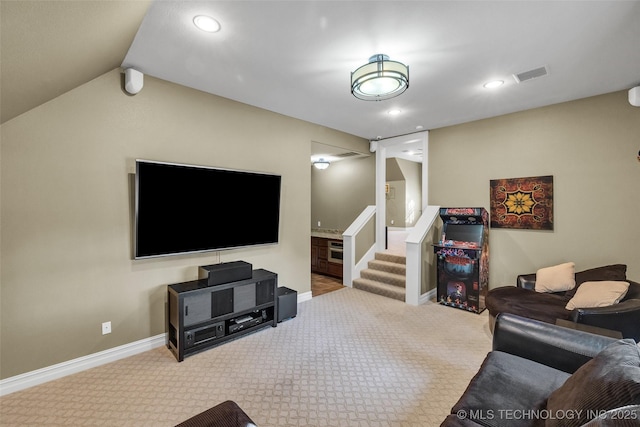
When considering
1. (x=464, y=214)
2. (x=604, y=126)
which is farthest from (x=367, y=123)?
(x=604, y=126)

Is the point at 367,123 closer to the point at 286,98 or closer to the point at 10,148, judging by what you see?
the point at 286,98

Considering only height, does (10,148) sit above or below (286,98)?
below

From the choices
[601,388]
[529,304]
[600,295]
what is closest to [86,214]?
[601,388]

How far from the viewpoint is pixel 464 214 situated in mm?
4188

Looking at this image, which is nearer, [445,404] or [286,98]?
[445,404]

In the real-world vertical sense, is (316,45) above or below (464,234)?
above

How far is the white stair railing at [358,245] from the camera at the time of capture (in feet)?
17.6

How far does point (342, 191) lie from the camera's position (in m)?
6.64

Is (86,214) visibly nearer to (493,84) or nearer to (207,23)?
(207,23)

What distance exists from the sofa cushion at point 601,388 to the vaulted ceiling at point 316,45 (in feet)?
7.09

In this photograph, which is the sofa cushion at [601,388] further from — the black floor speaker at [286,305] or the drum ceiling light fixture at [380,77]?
the black floor speaker at [286,305]

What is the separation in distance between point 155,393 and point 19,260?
5.10 ft

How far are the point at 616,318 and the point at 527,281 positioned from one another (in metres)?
1.36

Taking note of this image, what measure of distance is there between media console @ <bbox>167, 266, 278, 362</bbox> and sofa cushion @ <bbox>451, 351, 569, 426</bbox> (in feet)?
7.70
